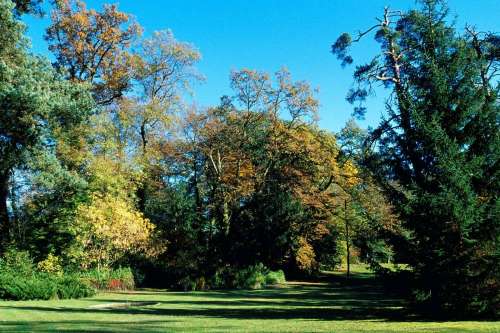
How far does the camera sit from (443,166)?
14.1 m

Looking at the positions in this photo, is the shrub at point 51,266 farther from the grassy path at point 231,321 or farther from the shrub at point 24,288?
the grassy path at point 231,321

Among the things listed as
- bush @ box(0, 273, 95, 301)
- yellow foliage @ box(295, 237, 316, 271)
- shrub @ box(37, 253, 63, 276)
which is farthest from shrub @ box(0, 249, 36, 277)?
yellow foliage @ box(295, 237, 316, 271)

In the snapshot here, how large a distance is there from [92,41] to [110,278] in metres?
16.7

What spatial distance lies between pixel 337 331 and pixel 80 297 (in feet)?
56.2

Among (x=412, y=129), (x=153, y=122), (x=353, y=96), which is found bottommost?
(x=412, y=129)

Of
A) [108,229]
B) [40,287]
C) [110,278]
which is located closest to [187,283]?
[110,278]

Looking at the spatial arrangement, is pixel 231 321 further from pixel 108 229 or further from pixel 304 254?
pixel 304 254

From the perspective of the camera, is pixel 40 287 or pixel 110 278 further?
pixel 110 278

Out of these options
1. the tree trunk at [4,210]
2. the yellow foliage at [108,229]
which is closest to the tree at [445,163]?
the yellow foliage at [108,229]

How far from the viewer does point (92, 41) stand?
1342 inches

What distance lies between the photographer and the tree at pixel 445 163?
546 inches

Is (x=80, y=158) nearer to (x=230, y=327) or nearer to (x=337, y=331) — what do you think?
(x=230, y=327)

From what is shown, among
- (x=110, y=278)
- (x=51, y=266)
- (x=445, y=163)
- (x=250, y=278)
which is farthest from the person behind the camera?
(x=250, y=278)

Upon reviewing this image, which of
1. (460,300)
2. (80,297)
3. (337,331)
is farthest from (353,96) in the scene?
(80,297)
